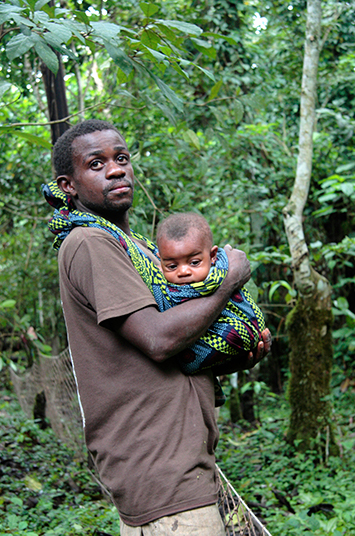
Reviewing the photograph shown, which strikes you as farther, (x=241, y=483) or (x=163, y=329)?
(x=241, y=483)

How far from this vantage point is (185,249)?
1.48 m

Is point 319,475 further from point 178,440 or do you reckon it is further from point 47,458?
point 178,440

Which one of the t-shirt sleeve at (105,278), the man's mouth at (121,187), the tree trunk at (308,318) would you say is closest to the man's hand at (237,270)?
the t-shirt sleeve at (105,278)

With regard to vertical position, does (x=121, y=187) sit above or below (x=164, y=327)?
above

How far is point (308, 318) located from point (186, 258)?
2.93 metres

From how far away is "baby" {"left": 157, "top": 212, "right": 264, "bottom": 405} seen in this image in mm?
1478

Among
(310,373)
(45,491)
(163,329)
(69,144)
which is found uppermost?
(69,144)

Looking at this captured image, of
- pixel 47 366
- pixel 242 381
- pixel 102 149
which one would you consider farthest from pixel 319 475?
pixel 102 149

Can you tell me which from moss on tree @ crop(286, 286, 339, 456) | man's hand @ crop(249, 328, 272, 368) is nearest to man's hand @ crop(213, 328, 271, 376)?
man's hand @ crop(249, 328, 272, 368)

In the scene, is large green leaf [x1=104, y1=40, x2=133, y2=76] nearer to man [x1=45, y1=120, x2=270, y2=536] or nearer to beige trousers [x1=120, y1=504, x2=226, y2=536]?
man [x1=45, y1=120, x2=270, y2=536]

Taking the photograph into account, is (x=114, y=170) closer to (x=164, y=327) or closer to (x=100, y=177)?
(x=100, y=177)

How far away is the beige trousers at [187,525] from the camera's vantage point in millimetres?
1260

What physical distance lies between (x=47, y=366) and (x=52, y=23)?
398 cm

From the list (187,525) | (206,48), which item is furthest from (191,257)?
(206,48)
